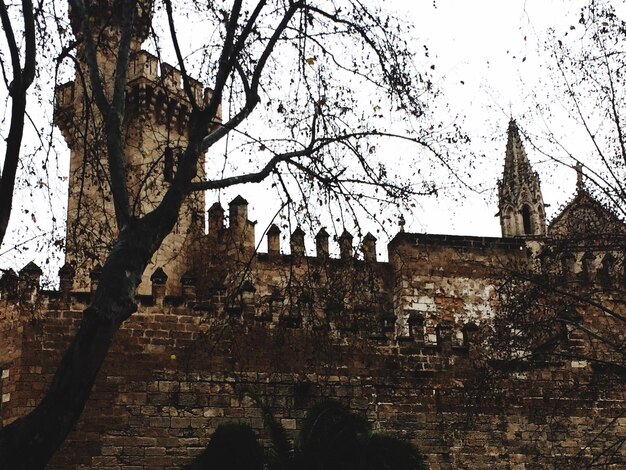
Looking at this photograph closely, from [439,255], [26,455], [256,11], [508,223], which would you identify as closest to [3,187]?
[26,455]

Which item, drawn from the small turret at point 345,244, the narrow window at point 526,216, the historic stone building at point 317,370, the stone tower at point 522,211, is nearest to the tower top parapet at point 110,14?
the historic stone building at point 317,370

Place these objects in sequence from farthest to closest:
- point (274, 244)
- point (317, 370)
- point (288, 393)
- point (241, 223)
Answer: point (274, 244) → point (241, 223) → point (317, 370) → point (288, 393)

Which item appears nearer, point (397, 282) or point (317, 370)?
point (317, 370)

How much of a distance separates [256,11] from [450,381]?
28.7ft

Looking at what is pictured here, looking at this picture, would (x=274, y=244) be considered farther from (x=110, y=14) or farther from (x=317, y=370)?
(x=110, y=14)

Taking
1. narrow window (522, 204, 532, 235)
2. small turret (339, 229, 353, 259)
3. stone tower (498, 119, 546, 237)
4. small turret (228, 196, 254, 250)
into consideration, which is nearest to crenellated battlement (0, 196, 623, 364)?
small turret (228, 196, 254, 250)

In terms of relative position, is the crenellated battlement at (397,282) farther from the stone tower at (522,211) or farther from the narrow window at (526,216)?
the narrow window at (526,216)

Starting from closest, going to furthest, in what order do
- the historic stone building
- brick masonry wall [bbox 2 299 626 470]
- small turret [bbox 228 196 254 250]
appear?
the historic stone building, brick masonry wall [bbox 2 299 626 470], small turret [bbox 228 196 254 250]

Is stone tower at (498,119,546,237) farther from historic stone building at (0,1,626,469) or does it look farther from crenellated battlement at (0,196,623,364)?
historic stone building at (0,1,626,469)

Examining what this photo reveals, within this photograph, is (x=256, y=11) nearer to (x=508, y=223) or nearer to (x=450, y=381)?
(x=450, y=381)

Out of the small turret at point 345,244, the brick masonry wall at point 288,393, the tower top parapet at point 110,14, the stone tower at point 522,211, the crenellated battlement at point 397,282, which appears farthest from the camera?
the stone tower at point 522,211

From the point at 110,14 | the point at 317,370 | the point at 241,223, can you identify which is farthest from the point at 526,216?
the point at 110,14

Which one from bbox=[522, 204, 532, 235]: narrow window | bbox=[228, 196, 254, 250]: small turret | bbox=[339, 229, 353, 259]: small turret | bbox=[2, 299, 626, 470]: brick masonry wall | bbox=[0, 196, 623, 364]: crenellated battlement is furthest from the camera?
bbox=[522, 204, 532, 235]: narrow window

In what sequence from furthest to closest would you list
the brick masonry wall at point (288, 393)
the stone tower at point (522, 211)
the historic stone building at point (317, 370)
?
the stone tower at point (522, 211)
the brick masonry wall at point (288, 393)
the historic stone building at point (317, 370)
